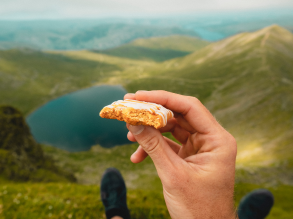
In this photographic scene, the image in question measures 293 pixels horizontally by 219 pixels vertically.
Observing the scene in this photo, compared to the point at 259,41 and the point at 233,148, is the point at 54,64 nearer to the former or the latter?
the point at 259,41

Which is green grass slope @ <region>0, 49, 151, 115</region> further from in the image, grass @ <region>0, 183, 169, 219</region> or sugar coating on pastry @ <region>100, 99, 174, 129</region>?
sugar coating on pastry @ <region>100, 99, 174, 129</region>

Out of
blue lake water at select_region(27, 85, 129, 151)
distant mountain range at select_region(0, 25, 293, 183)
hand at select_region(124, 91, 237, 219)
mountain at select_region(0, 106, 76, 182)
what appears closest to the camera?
hand at select_region(124, 91, 237, 219)

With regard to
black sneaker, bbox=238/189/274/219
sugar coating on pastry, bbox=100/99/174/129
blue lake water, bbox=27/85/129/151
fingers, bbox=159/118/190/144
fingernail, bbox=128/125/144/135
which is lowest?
blue lake water, bbox=27/85/129/151

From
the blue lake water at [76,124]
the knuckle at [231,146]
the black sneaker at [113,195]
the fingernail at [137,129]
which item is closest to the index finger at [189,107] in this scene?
the knuckle at [231,146]

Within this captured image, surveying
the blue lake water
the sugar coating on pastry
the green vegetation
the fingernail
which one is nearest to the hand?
the fingernail

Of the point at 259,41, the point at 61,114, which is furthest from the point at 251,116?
the point at 259,41

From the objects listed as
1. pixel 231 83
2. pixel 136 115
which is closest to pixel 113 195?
pixel 136 115

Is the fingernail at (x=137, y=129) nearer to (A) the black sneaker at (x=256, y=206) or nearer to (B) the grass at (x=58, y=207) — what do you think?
(B) the grass at (x=58, y=207)
